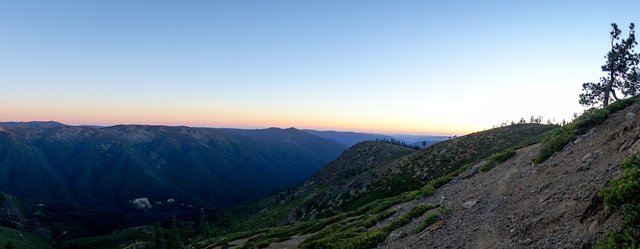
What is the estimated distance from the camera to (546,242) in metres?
16.0

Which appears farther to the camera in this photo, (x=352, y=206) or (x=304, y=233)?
(x=352, y=206)

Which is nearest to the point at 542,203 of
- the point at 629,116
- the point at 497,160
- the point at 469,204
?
the point at 469,204

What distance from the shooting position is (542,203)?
20109 millimetres

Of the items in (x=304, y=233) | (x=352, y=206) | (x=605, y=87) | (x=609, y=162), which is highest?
(x=605, y=87)

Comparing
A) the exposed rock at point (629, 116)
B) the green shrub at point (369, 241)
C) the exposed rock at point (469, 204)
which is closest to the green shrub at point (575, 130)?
the exposed rock at point (629, 116)

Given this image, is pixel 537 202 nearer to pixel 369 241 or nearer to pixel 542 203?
pixel 542 203

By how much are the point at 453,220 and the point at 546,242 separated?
8.67m

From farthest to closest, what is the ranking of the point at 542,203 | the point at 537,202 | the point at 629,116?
1. the point at 629,116
2. the point at 537,202
3. the point at 542,203

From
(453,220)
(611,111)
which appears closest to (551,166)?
(453,220)

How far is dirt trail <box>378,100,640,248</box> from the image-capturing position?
16172mm

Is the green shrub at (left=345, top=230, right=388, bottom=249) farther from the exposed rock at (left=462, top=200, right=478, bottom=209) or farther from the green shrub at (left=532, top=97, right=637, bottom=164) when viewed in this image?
the green shrub at (left=532, top=97, right=637, bottom=164)

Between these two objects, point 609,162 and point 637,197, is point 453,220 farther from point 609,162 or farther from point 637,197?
point 637,197

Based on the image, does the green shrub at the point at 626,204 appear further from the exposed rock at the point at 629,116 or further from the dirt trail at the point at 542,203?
the exposed rock at the point at 629,116

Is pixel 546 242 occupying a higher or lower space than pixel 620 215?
lower
